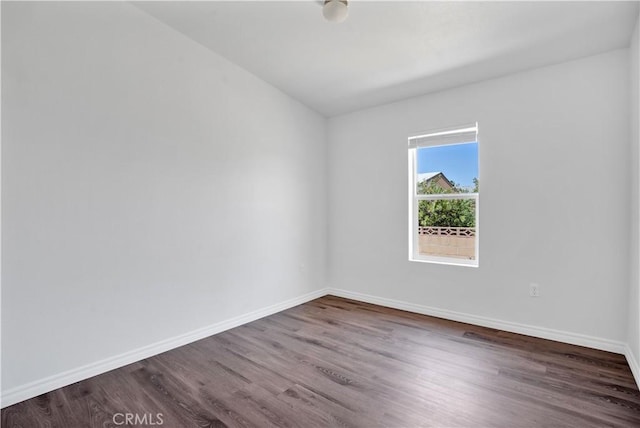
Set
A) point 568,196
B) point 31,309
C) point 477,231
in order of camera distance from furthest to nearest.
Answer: point 477,231 → point 568,196 → point 31,309

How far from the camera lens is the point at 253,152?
3.47 metres

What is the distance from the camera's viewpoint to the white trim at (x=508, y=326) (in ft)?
8.48

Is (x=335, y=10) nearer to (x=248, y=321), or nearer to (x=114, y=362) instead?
(x=248, y=321)

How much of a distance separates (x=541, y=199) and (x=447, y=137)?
3.60 ft

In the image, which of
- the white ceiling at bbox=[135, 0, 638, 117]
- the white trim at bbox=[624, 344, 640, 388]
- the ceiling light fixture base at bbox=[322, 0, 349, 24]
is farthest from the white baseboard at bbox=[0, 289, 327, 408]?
the white trim at bbox=[624, 344, 640, 388]

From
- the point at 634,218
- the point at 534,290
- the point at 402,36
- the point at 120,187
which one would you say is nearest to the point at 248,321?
the point at 120,187

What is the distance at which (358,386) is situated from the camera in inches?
82.7

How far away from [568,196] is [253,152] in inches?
120

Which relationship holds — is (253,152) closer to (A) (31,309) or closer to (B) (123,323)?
(B) (123,323)

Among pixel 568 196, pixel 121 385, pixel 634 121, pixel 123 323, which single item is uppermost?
pixel 634 121

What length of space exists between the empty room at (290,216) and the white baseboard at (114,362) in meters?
0.01

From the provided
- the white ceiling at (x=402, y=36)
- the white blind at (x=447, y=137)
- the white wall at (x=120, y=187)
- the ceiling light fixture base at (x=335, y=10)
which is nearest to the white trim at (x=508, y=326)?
the white wall at (x=120, y=187)

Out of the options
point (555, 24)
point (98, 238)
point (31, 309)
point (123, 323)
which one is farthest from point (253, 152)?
point (555, 24)

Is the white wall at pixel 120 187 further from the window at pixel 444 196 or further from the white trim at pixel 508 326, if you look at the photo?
the window at pixel 444 196
